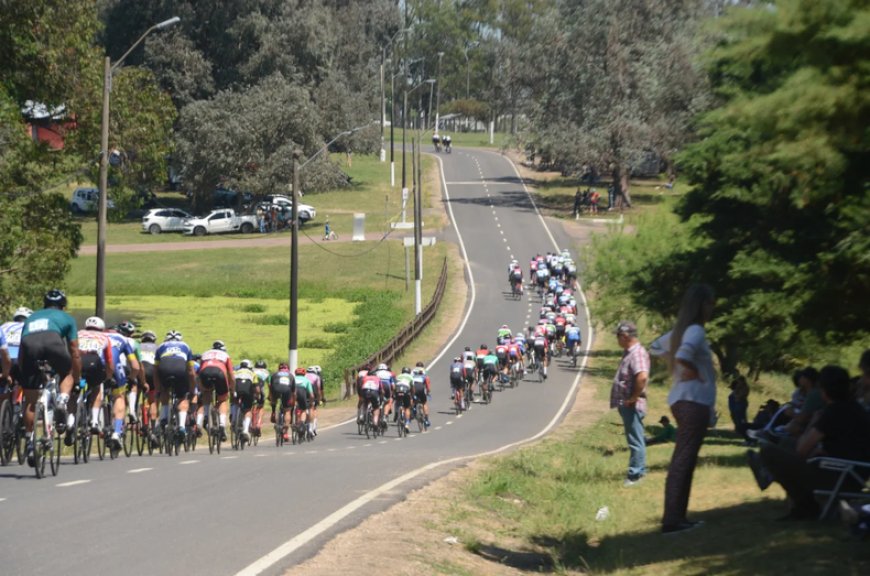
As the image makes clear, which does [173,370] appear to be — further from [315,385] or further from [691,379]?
[691,379]

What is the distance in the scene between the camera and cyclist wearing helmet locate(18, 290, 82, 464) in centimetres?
1380

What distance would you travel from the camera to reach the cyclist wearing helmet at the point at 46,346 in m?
13.8

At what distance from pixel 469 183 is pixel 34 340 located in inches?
3752

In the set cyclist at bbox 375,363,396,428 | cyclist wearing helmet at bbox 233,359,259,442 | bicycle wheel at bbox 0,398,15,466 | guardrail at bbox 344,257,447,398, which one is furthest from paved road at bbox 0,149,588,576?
guardrail at bbox 344,257,447,398

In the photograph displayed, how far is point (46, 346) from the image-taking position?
13.8 m

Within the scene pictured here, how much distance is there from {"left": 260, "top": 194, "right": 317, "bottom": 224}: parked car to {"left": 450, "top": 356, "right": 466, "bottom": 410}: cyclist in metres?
52.4

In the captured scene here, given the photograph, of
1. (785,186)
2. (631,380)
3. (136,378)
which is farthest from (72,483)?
(785,186)

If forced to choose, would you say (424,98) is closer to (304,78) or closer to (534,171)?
(534,171)

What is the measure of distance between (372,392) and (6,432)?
51.4ft

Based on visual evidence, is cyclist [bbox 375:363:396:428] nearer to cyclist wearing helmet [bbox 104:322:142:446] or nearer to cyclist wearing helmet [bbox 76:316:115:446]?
cyclist wearing helmet [bbox 104:322:142:446]

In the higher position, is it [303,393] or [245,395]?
[245,395]

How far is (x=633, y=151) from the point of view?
81.8 metres

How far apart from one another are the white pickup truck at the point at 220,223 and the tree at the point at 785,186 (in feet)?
193

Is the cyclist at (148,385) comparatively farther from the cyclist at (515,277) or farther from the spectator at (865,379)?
the cyclist at (515,277)
